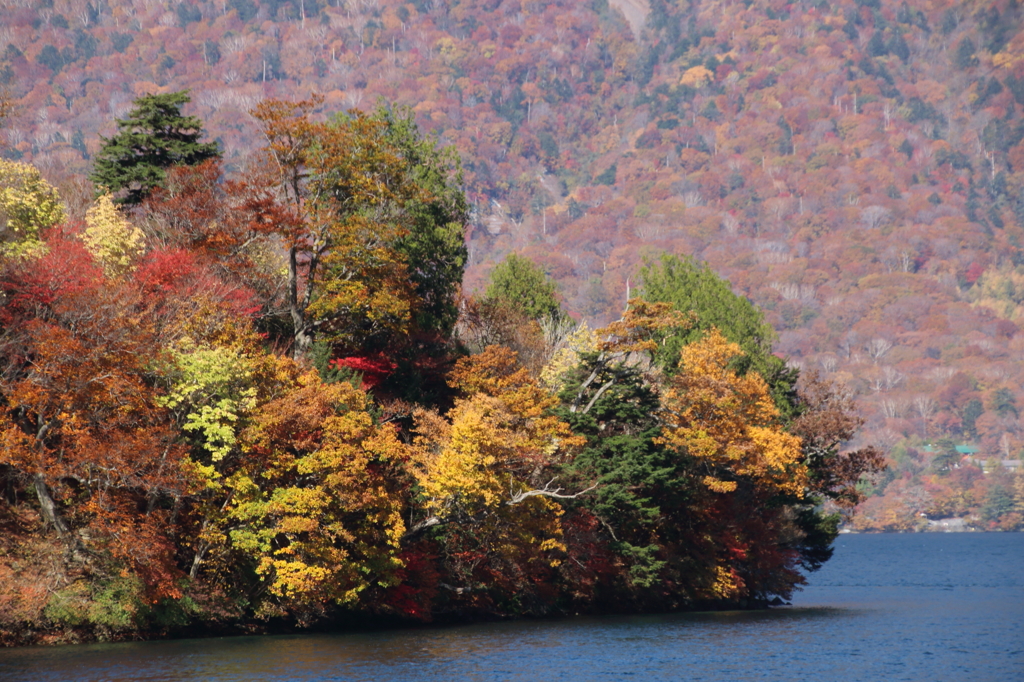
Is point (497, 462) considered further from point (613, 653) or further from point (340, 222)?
point (340, 222)

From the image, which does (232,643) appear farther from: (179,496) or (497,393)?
(497,393)

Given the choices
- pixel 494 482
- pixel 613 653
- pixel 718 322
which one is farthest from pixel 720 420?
pixel 613 653

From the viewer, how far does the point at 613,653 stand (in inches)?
1823

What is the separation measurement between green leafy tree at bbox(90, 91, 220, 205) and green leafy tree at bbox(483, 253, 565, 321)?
3097 cm

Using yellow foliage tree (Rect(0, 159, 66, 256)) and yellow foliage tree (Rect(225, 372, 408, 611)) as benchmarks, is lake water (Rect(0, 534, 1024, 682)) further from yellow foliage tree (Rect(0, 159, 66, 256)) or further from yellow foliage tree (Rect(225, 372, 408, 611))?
yellow foliage tree (Rect(0, 159, 66, 256))

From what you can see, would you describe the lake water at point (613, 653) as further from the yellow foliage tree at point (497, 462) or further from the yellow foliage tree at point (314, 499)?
the yellow foliage tree at point (497, 462)

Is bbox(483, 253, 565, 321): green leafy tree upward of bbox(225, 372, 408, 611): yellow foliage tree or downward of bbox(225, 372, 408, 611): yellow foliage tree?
upward

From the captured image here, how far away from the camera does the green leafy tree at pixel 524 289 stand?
91562 mm

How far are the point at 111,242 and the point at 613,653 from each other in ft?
92.6

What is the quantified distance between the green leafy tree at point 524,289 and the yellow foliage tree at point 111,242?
40.4 meters

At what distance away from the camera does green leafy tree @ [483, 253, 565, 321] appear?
300 feet

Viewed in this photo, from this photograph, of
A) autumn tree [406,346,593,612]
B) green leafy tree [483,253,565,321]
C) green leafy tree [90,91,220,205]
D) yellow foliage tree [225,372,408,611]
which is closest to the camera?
yellow foliage tree [225,372,408,611]

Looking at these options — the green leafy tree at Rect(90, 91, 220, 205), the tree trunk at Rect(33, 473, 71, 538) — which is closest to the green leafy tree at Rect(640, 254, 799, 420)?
the green leafy tree at Rect(90, 91, 220, 205)

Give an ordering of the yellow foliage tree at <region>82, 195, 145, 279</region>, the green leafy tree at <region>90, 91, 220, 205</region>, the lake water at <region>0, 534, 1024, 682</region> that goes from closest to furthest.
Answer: the lake water at <region>0, 534, 1024, 682</region> < the yellow foliage tree at <region>82, 195, 145, 279</region> < the green leafy tree at <region>90, 91, 220, 205</region>
